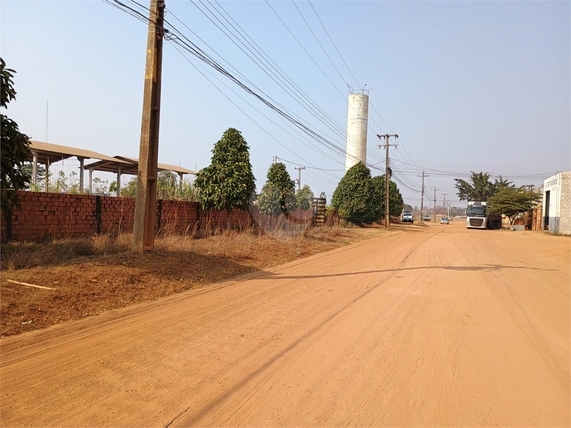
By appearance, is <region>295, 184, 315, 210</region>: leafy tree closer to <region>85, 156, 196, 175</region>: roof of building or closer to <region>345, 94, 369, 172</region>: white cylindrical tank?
<region>345, 94, 369, 172</region>: white cylindrical tank

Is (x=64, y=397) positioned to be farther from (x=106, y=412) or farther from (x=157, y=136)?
(x=157, y=136)

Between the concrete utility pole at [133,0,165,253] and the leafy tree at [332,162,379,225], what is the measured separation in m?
25.5

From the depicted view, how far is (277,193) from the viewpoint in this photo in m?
23.0

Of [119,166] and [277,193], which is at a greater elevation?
[119,166]

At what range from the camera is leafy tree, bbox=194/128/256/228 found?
55.1ft

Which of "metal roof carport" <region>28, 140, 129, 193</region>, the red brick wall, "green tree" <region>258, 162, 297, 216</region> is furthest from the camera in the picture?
"green tree" <region>258, 162, 297, 216</region>

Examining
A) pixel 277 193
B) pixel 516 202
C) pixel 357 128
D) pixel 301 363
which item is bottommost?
pixel 301 363

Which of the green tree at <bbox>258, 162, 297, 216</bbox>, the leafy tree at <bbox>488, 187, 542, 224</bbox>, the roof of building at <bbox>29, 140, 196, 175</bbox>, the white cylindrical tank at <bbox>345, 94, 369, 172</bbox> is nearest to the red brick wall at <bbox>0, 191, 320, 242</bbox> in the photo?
the roof of building at <bbox>29, 140, 196, 175</bbox>

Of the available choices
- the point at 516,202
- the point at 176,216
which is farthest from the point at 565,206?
the point at 176,216

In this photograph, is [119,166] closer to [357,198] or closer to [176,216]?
[176,216]

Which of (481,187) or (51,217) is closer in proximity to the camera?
(51,217)

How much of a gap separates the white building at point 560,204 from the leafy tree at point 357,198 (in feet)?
47.9

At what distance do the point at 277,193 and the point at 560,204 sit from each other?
2479 cm

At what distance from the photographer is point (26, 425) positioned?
10.2 feet
